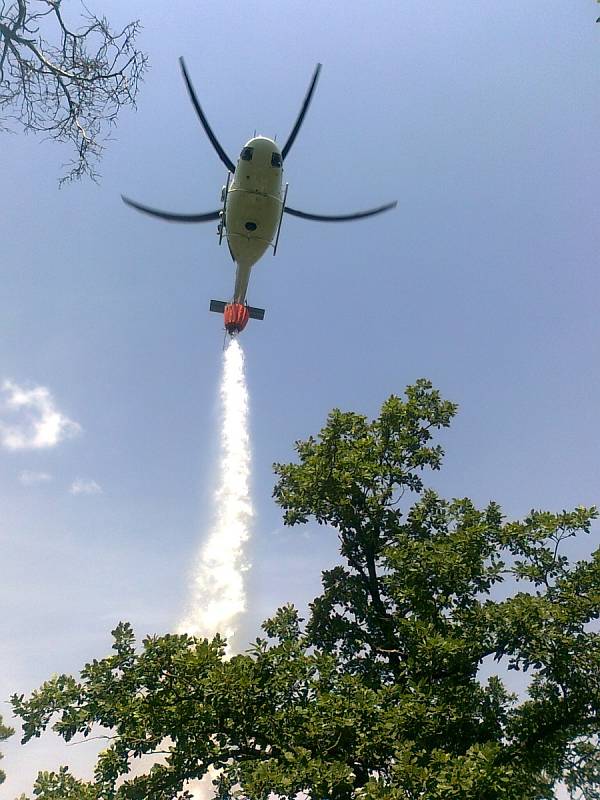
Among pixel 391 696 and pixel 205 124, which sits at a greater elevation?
pixel 205 124

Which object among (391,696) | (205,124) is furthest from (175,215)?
(391,696)

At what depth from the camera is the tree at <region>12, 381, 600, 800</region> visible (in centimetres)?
1226

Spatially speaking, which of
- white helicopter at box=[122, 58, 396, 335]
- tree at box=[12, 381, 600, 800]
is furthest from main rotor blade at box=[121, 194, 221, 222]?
tree at box=[12, 381, 600, 800]

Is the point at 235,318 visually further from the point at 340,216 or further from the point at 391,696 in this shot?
the point at 391,696

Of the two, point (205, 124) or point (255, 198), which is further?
point (205, 124)

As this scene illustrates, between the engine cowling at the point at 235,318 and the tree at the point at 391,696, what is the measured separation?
22.8 meters

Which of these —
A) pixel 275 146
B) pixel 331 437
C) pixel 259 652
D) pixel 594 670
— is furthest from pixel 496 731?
pixel 275 146

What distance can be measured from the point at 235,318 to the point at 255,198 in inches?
507

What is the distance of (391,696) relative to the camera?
13.5 m

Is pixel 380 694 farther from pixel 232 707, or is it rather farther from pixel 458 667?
pixel 232 707

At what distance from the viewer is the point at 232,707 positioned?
1334cm

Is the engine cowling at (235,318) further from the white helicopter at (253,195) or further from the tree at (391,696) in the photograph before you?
the tree at (391,696)

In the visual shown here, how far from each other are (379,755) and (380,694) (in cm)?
130

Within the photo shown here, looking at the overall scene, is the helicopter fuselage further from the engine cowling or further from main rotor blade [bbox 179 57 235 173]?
the engine cowling
